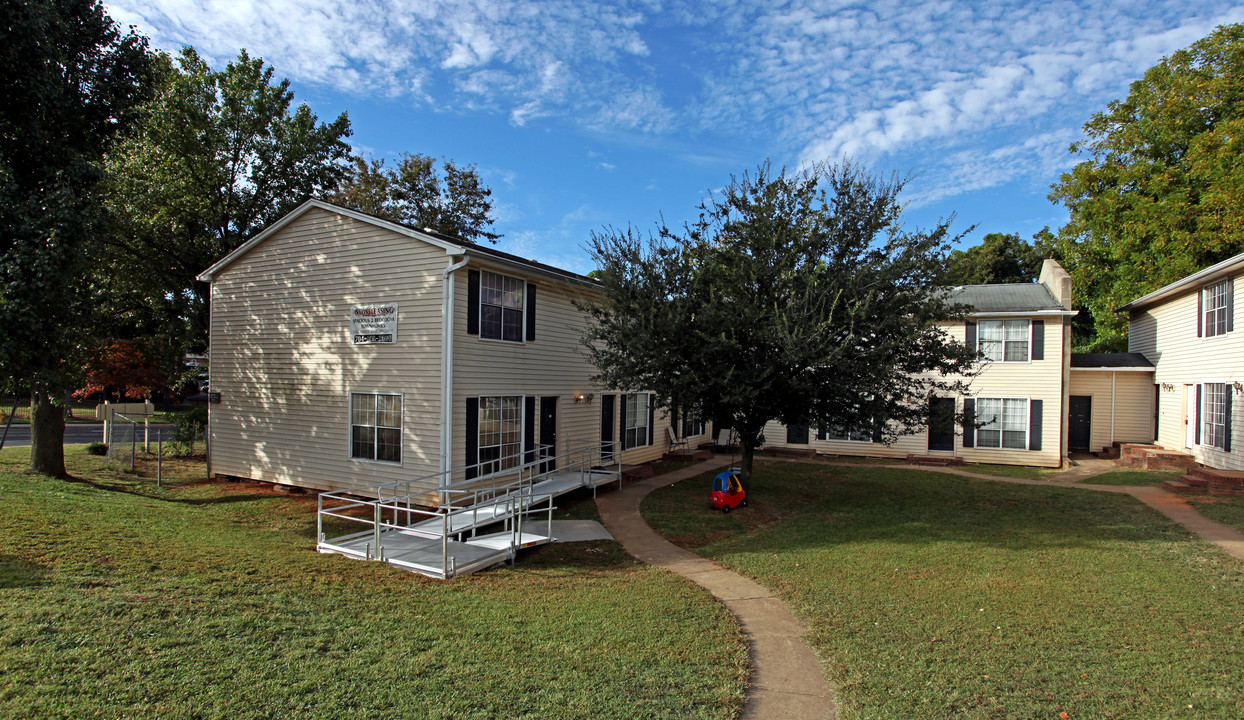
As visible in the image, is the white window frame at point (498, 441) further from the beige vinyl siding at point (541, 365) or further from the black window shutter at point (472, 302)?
the black window shutter at point (472, 302)

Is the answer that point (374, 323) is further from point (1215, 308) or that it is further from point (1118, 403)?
point (1118, 403)

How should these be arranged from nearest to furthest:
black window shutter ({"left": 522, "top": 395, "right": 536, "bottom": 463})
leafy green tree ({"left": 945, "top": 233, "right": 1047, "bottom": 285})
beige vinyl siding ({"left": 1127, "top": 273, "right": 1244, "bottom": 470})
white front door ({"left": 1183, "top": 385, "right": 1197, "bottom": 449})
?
black window shutter ({"left": 522, "top": 395, "right": 536, "bottom": 463}), beige vinyl siding ({"left": 1127, "top": 273, "right": 1244, "bottom": 470}), white front door ({"left": 1183, "top": 385, "right": 1197, "bottom": 449}), leafy green tree ({"left": 945, "top": 233, "right": 1047, "bottom": 285})

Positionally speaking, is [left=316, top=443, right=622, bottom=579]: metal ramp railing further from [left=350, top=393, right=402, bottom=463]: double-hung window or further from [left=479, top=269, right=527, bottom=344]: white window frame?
[left=479, top=269, right=527, bottom=344]: white window frame

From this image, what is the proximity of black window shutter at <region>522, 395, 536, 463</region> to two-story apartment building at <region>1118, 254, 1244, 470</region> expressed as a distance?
18047 mm

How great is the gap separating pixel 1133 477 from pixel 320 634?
2130 cm

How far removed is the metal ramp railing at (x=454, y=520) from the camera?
9164 millimetres

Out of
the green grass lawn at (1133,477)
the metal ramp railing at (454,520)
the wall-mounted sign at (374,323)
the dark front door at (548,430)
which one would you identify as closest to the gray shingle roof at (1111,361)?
the green grass lawn at (1133,477)

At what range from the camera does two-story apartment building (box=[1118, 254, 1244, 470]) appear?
655 inches

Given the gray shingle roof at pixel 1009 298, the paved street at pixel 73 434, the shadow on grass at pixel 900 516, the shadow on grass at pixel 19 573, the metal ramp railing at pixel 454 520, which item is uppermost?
the gray shingle roof at pixel 1009 298

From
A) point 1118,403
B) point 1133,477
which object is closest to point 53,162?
point 1133,477

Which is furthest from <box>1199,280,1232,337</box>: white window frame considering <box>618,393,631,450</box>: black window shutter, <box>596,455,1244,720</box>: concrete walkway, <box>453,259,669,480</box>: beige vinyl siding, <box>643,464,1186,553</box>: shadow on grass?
<box>618,393,631,450</box>: black window shutter

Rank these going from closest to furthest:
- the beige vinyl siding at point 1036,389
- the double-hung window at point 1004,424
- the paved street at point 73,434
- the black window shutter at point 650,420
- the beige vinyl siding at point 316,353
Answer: the beige vinyl siding at point 316,353 → the black window shutter at point 650,420 → the beige vinyl siding at point 1036,389 → the double-hung window at point 1004,424 → the paved street at point 73,434

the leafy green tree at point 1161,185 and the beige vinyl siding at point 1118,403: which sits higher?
the leafy green tree at point 1161,185

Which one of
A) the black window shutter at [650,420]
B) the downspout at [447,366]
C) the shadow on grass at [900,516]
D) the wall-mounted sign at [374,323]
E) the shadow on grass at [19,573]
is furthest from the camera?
the black window shutter at [650,420]
